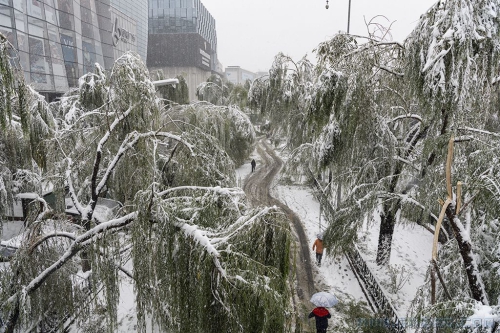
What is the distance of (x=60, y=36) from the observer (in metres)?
24.0

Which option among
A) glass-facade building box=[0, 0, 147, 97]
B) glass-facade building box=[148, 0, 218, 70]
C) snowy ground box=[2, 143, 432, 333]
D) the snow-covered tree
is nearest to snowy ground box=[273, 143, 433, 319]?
snowy ground box=[2, 143, 432, 333]

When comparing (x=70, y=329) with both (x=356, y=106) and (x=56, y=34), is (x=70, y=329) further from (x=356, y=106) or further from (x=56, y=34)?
(x=56, y=34)

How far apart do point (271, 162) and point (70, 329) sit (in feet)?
67.7

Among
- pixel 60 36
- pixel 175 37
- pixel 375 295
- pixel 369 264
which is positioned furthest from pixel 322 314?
pixel 175 37

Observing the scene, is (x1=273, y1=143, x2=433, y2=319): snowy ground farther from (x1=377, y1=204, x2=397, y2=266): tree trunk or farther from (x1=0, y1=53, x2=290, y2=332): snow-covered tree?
(x1=0, y1=53, x2=290, y2=332): snow-covered tree

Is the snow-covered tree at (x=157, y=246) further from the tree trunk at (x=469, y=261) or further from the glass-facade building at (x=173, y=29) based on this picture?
the glass-facade building at (x=173, y=29)

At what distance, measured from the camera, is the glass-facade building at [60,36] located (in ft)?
64.3

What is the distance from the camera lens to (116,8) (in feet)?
110

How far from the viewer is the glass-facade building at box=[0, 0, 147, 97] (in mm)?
19609

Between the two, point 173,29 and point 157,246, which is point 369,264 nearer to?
point 157,246

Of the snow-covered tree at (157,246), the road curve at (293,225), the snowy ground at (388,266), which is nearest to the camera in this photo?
the snow-covered tree at (157,246)

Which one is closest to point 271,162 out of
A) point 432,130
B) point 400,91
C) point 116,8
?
point 400,91

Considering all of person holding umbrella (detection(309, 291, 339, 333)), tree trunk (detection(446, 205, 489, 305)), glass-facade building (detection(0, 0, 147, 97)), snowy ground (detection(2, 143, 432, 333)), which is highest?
glass-facade building (detection(0, 0, 147, 97))

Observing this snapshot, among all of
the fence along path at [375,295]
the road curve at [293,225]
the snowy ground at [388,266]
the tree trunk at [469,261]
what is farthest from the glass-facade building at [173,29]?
the tree trunk at [469,261]
